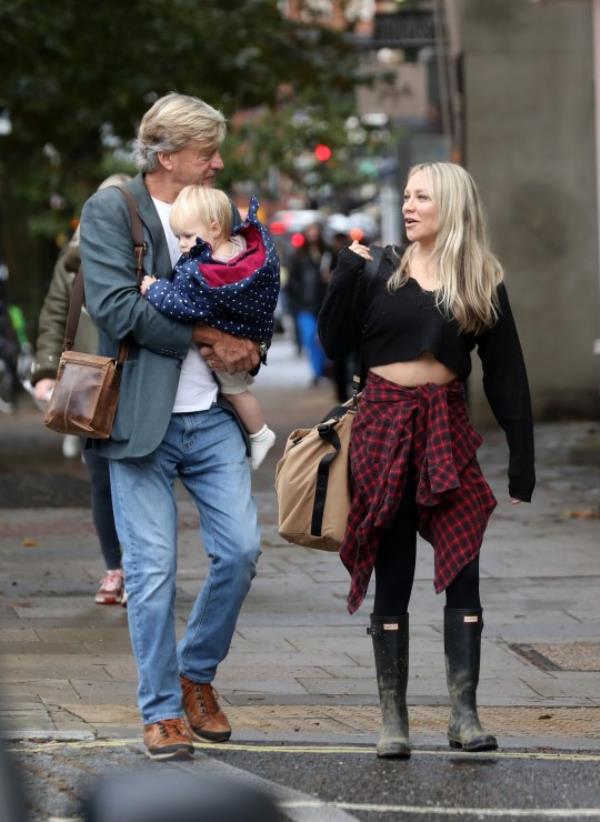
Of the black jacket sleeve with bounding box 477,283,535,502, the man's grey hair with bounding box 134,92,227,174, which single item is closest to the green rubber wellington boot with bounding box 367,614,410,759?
the black jacket sleeve with bounding box 477,283,535,502

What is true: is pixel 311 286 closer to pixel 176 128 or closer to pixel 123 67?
pixel 123 67

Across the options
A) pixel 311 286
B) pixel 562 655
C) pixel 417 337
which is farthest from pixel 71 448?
pixel 417 337

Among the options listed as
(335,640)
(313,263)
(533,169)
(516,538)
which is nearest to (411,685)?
(335,640)

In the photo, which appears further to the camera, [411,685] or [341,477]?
[411,685]

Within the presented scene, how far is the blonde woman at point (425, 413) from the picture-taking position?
5305 mm

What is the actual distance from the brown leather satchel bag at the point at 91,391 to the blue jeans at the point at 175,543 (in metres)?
0.15

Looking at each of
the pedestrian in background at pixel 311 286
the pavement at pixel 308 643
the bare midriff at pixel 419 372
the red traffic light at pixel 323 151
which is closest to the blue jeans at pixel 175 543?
the pavement at pixel 308 643

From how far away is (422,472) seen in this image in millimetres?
5258

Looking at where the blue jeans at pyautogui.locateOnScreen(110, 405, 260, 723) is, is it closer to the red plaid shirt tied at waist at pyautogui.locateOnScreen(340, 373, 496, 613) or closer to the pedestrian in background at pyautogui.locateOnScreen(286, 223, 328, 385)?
the red plaid shirt tied at waist at pyautogui.locateOnScreen(340, 373, 496, 613)

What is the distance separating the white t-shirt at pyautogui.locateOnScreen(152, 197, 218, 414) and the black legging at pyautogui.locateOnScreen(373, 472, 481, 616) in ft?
2.11

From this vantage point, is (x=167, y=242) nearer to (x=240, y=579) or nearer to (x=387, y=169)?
(x=240, y=579)

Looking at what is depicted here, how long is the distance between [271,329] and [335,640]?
2365 mm

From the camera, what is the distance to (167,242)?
529 cm

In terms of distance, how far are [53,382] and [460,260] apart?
115 inches
